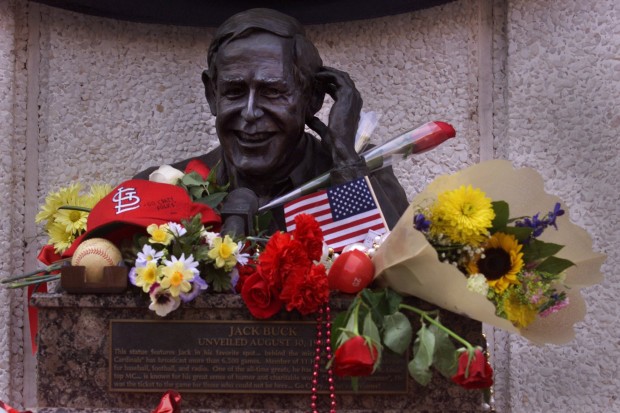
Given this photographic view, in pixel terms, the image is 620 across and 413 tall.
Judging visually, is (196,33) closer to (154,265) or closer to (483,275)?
(154,265)

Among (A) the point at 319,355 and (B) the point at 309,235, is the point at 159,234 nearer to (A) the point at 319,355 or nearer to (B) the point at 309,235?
(B) the point at 309,235

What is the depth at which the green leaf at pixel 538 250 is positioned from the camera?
3.23m

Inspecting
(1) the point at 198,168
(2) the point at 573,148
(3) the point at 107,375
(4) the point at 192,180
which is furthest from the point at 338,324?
(2) the point at 573,148

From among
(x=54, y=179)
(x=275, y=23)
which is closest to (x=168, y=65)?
(x=54, y=179)

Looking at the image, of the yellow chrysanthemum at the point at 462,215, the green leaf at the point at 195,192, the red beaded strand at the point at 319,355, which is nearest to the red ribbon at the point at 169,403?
the red beaded strand at the point at 319,355

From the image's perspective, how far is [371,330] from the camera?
2.96m

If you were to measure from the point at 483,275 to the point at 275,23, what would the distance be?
1.60 metres

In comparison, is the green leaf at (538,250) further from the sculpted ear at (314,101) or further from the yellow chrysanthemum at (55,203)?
the yellow chrysanthemum at (55,203)

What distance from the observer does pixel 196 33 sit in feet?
17.8

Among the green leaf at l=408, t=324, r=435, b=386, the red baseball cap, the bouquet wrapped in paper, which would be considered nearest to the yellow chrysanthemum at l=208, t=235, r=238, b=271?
the red baseball cap

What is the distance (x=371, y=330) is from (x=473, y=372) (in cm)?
34

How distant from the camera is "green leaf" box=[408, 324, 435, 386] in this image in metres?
2.89

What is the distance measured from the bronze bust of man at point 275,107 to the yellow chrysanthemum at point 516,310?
895mm

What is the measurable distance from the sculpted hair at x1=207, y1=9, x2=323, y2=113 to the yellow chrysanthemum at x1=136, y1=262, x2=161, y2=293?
1.27m
